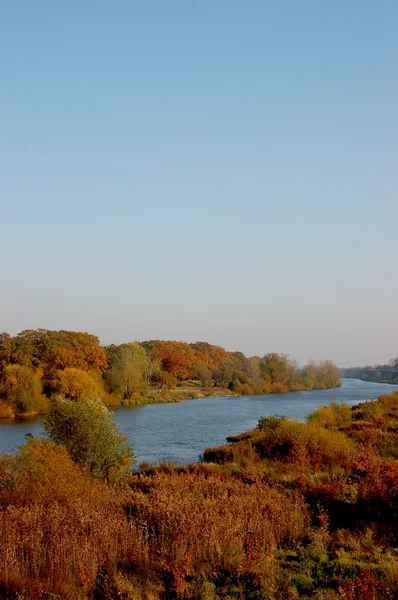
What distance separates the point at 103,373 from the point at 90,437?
55.6m

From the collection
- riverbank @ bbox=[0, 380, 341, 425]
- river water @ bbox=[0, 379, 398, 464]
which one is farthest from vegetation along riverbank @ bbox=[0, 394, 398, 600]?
riverbank @ bbox=[0, 380, 341, 425]

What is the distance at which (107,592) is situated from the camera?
760 centimetres

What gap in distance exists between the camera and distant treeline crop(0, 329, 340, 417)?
5866 cm

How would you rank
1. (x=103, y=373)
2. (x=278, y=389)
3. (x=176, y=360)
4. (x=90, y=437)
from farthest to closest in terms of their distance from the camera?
(x=176, y=360)
(x=278, y=389)
(x=103, y=373)
(x=90, y=437)

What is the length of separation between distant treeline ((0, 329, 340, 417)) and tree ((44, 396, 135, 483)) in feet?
47.4

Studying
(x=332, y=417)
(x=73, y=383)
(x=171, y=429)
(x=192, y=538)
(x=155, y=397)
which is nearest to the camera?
(x=192, y=538)

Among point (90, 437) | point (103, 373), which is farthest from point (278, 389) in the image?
point (90, 437)

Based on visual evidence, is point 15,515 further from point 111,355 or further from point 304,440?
point 111,355

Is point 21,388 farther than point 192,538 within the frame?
Yes

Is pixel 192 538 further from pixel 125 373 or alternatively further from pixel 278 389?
pixel 278 389

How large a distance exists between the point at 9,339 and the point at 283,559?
65632 mm

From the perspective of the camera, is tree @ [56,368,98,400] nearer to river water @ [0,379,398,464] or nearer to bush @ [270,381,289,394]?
river water @ [0,379,398,464]

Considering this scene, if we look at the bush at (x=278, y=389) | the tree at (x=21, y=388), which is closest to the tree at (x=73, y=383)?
the tree at (x=21, y=388)

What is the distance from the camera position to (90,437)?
765 inches
